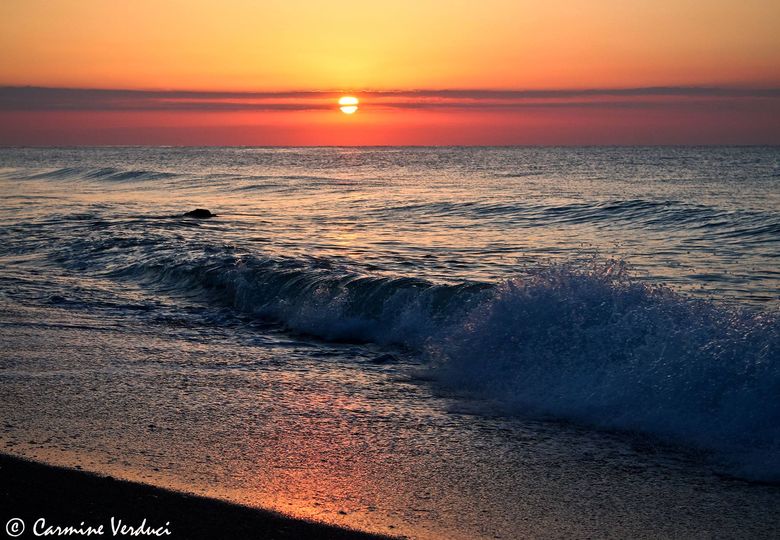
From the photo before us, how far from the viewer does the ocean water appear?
5.09m

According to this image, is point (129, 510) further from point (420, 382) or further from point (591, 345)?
point (591, 345)

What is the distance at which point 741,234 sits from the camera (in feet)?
60.0

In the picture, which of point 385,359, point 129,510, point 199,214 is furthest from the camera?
point 199,214

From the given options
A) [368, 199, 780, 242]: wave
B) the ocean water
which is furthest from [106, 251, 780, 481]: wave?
[368, 199, 780, 242]: wave

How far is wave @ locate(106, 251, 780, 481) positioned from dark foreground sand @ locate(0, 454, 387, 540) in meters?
3.26

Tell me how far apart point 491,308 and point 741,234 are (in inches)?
460

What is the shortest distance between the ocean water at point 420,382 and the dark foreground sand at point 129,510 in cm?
20

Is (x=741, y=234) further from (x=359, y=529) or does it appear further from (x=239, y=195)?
(x=239, y=195)

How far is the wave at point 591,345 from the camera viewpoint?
645 cm
